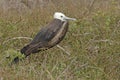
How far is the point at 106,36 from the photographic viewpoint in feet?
15.7

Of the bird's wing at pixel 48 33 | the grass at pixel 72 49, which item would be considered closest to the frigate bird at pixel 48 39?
the bird's wing at pixel 48 33

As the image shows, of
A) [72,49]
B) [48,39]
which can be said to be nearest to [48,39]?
[48,39]

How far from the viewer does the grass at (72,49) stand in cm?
359

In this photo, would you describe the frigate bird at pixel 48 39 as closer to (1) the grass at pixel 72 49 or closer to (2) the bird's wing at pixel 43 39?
(2) the bird's wing at pixel 43 39

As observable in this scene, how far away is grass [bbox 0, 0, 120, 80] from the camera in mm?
3590

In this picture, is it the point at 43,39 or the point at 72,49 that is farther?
the point at 72,49

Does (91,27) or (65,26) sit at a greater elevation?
(65,26)

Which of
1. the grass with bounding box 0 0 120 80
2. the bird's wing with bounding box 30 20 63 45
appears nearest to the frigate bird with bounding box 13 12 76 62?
the bird's wing with bounding box 30 20 63 45

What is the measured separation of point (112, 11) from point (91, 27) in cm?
61

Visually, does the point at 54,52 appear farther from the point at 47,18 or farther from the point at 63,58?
the point at 47,18

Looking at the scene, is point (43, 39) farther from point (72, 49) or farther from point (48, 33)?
point (72, 49)

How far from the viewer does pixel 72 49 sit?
450 cm

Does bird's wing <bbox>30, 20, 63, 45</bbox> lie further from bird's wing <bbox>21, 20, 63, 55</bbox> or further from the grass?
the grass

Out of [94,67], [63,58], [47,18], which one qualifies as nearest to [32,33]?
[47,18]
